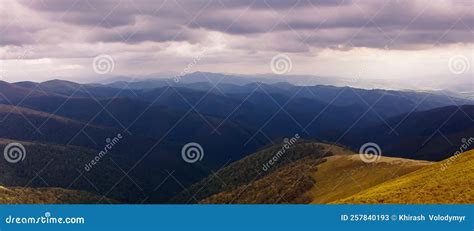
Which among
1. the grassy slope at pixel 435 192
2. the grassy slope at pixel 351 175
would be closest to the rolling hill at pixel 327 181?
the grassy slope at pixel 351 175

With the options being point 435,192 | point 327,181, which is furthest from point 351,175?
point 435,192

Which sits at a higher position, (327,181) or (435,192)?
(327,181)

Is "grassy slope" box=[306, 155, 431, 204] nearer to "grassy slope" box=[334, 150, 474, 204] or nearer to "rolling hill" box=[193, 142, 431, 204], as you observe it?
"rolling hill" box=[193, 142, 431, 204]

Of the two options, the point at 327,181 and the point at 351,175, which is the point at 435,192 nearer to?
the point at 351,175

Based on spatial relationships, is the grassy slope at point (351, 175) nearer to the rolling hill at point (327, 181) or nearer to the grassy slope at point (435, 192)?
the rolling hill at point (327, 181)

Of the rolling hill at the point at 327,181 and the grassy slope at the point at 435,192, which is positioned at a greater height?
the rolling hill at the point at 327,181

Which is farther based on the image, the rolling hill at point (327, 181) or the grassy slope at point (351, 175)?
the rolling hill at point (327, 181)

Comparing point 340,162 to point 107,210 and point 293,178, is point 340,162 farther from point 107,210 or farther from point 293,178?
point 107,210

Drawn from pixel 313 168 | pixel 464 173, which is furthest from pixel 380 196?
pixel 313 168
